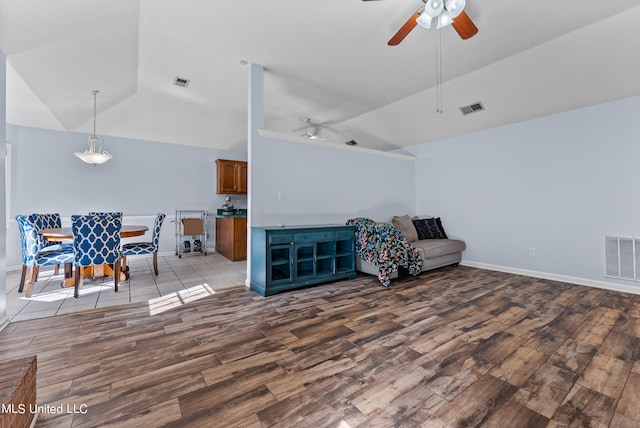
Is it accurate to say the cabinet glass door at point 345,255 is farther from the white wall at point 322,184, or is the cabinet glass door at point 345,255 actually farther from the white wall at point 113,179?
the white wall at point 113,179

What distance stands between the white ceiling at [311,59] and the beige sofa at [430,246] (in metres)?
1.95

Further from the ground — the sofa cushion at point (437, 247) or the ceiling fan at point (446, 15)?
the ceiling fan at point (446, 15)

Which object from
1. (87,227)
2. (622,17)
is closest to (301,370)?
(87,227)

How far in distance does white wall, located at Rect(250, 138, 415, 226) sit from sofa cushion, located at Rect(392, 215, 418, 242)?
1.35 feet

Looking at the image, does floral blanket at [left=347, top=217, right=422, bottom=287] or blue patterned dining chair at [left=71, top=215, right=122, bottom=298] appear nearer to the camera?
blue patterned dining chair at [left=71, top=215, right=122, bottom=298]

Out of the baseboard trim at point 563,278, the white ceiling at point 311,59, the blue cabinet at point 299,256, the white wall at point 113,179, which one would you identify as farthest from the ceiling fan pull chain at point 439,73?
the white wall at point 113,179

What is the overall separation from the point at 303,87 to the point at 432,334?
158 inches

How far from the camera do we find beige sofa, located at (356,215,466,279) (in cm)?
441

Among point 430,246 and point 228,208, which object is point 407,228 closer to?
point 430,246

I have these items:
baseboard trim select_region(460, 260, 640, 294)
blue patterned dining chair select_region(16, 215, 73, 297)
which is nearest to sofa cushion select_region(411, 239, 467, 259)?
baseboard trim select_region(460, 260, 640, 294)

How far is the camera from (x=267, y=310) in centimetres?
293

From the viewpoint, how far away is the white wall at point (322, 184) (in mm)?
3916

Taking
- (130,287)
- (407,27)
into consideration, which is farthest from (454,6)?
(130,287)

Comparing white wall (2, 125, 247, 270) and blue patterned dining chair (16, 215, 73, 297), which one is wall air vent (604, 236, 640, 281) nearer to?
blue patterned dining chair (16, 215, 73, 297)
